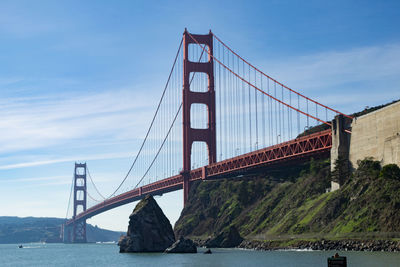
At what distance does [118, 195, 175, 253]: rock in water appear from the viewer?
90.9 m

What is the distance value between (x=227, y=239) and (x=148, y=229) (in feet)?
74.6

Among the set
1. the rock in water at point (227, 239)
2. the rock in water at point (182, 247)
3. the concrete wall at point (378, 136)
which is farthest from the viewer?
the rock in water at point (227, 239)

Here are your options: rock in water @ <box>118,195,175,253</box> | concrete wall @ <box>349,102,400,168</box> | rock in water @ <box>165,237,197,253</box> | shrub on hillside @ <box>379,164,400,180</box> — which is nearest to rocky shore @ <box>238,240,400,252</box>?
shrub on hillside @ <box>379,164,400,180</box>

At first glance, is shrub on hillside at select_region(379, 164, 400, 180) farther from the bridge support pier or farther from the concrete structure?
the bridge support pier

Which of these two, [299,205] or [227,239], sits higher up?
[299,205]

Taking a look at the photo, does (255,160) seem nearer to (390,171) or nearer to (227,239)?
(227,239)

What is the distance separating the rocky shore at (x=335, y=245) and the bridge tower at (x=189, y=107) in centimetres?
4784

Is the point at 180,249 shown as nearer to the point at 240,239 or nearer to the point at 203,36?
the point at 240,239

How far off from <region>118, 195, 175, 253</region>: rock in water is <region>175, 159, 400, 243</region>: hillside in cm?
1664

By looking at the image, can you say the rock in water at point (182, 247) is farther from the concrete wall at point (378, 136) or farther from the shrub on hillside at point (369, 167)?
the concrete wall at point (378, 136)

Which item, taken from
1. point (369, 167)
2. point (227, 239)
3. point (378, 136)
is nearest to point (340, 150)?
point (369, 167)

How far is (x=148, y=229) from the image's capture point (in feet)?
300

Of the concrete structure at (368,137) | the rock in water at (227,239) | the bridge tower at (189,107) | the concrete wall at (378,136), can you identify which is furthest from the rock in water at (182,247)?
the bridge tower at (189,107)

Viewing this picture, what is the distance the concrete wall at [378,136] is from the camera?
83375mm
